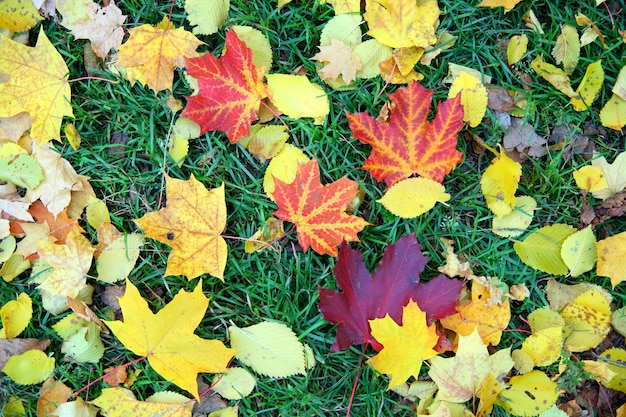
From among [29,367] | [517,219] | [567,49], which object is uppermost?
[567,49]

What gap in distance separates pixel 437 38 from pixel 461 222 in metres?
0.72

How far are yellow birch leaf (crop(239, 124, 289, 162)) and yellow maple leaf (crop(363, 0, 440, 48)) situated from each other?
1.70 ft

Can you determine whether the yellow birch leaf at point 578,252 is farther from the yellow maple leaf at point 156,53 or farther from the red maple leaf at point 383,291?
the yellow maple leaf at point 156,53

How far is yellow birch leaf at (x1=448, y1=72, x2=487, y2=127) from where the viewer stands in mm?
2096

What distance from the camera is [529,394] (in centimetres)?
201

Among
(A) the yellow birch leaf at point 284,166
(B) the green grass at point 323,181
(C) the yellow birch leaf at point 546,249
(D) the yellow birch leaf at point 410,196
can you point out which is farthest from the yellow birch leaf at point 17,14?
(C) the yellow birch leaf at point 546,249

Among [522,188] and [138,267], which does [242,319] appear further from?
[522,188]

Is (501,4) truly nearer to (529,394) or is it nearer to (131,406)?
(529,394)

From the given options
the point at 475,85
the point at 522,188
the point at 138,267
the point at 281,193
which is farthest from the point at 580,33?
the point at 138,267

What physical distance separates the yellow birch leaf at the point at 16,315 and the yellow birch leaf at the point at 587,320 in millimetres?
2019

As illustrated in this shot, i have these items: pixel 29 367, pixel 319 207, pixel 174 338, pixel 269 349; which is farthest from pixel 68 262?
pixel 319 207

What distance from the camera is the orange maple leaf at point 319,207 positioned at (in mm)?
1997

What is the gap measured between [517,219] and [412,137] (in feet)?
1.71

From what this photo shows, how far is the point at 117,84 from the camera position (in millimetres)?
2176
